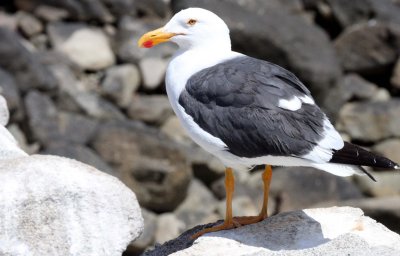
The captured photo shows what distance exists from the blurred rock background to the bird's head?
8.05 meters

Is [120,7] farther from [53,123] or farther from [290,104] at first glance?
[290,104]

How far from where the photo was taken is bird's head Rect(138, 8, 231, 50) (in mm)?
5574

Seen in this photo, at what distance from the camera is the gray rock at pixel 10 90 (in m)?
15.2

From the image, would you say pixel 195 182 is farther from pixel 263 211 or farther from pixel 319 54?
pixel 263 211

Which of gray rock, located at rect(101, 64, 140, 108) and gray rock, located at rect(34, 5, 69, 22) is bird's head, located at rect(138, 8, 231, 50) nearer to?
gray rock, located at rect(101, 64, 140, 108)

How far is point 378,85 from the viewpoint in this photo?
19906 mm

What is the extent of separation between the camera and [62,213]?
5.02m

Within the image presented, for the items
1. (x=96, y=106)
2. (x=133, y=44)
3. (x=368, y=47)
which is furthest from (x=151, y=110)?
(x=368, y=47)

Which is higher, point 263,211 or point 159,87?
point 263,211

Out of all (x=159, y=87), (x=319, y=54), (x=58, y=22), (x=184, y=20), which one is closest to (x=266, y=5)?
(x=319, y=54)

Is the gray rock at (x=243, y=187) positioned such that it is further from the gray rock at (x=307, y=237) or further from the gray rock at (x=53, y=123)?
the gray rock at (x=307, y=237)

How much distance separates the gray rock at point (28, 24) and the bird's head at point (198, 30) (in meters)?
13.1

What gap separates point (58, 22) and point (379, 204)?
7.57 metres

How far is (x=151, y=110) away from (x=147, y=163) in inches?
125
